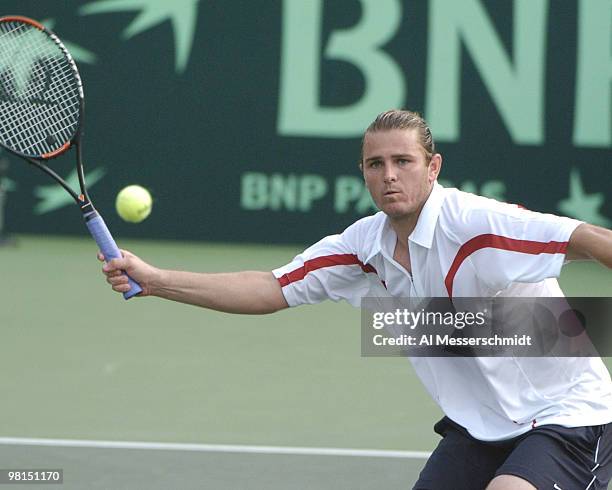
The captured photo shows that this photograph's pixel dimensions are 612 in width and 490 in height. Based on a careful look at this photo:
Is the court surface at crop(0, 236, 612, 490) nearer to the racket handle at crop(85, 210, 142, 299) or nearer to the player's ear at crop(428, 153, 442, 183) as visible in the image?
the racket handle at crop(85, 210, 142, 299)

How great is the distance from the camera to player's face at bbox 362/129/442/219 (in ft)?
13.3

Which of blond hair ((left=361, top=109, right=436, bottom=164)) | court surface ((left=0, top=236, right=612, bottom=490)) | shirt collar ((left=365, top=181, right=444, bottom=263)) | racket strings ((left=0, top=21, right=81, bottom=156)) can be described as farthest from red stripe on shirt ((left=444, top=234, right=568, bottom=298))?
racket strings ((left=0, top=21, right=81, bottom=156))

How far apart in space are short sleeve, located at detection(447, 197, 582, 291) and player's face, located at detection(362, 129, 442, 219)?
0.49 feet

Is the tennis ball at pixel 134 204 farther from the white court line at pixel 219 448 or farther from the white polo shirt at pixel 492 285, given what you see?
the white polo shirt at pixel 492 285

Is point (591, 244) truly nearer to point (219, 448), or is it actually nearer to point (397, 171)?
point (397, 171)

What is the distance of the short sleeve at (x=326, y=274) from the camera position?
4.35 metres

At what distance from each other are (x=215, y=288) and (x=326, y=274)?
360mm

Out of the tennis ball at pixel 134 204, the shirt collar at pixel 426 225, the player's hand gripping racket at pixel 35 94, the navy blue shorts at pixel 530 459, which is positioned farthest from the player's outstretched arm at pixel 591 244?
the tennis ball at pixel 134 204

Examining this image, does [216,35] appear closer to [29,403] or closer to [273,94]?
[273,94]

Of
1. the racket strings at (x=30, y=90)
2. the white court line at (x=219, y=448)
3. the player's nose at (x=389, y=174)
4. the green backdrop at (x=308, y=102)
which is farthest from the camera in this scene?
the green backdrop at (x=308, y=102)

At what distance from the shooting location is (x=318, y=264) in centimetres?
437

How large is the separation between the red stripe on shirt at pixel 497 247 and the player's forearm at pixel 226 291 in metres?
0.64

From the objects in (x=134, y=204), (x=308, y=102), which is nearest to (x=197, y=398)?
(x=134, y=204)

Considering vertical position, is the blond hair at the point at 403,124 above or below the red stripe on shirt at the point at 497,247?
above
